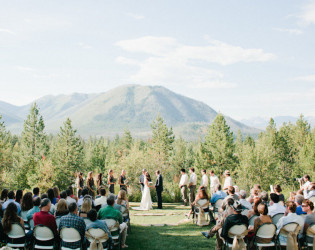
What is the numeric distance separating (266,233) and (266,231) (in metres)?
0.06

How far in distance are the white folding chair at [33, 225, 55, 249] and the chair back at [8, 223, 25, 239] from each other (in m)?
0.37

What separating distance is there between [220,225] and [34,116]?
2081 inches

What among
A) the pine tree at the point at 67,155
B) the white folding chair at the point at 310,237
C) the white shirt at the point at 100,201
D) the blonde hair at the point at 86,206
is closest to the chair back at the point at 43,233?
the blonde hair at the point at 86,206

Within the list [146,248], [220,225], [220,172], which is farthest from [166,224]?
[220,172]

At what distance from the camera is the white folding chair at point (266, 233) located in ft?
20.6

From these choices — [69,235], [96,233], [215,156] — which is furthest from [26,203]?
[215,156]

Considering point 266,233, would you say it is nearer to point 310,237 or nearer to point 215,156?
point 310,237

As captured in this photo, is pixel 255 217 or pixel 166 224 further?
pixel 166 224

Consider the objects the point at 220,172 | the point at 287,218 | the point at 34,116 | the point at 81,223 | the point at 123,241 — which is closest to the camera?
the point at 81,223

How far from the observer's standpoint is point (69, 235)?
5.91m

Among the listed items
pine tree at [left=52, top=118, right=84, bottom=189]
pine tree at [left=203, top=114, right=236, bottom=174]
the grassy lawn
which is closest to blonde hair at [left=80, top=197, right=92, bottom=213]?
the grassy lawn

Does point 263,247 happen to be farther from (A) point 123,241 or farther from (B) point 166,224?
(B) point 166,224

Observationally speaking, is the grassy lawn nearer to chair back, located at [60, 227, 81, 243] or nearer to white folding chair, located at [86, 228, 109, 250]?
white folding chair, located at [86, 228, 109, 250]

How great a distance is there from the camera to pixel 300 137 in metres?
49.9
